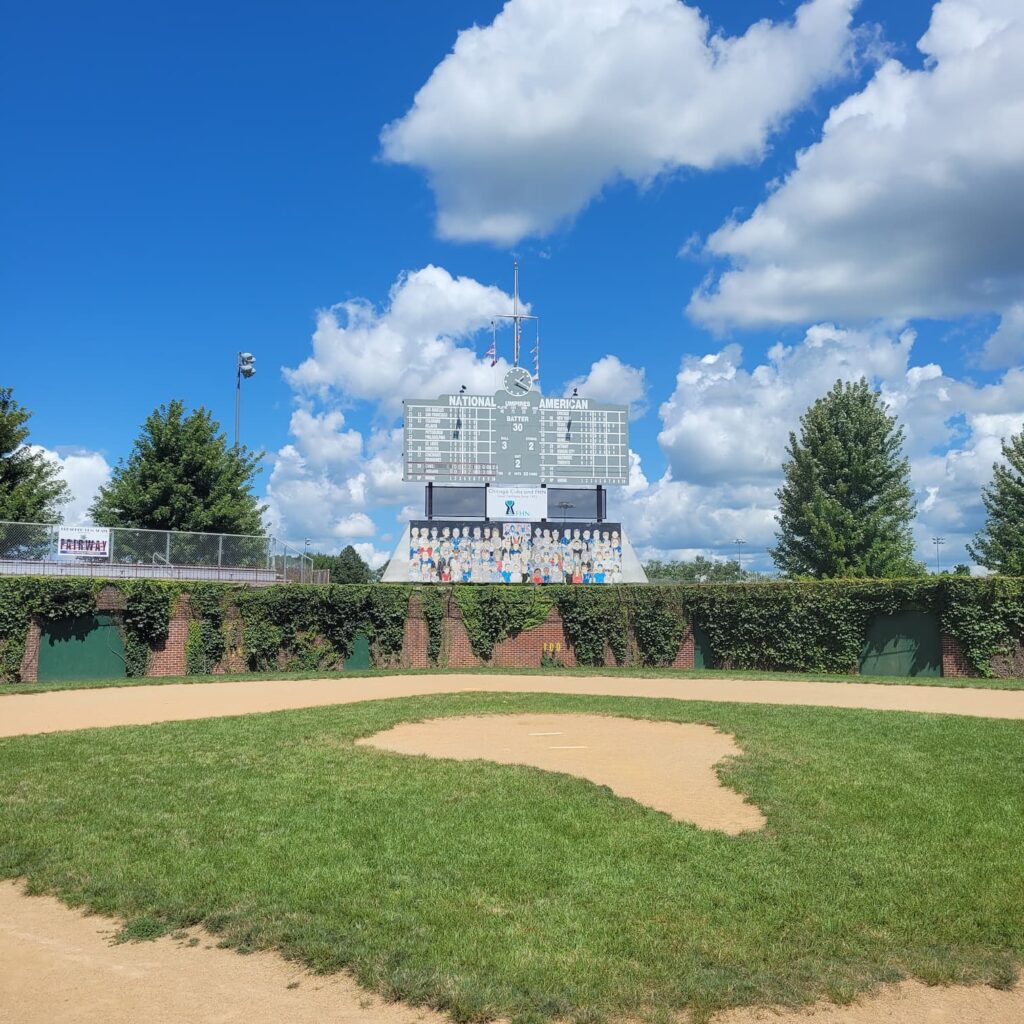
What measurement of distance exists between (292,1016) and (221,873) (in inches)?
93.1

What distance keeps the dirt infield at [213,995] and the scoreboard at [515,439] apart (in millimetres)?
32833

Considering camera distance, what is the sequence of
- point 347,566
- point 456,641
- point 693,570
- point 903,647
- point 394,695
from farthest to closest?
1. point 693,570
2. point 347,566
3. point 456,641
4. point 903,647
5. point 394,695

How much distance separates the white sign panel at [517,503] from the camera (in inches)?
1505

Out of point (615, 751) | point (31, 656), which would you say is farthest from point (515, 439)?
point (615, 751)

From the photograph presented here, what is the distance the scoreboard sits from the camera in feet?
125

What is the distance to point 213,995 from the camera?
484 centimetres

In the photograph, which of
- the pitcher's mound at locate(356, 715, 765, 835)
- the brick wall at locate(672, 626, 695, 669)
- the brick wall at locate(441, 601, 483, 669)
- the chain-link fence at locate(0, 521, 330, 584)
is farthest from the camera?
the brick wall at locate(441, 601, 483, 669)

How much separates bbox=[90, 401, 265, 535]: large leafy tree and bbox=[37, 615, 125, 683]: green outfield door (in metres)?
12.4

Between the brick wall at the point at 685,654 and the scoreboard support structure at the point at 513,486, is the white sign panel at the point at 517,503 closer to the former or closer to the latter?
the scoreboard support structure at the point at 513,486

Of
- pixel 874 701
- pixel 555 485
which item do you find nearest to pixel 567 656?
pixel 555 485

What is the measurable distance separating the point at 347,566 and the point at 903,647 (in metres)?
80.3

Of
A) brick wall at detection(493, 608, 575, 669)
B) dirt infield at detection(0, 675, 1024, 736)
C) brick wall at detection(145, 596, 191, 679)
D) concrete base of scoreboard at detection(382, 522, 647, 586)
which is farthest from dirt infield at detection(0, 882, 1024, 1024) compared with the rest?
concrete base of scoreboard at detection(382, 522, 647, 586)

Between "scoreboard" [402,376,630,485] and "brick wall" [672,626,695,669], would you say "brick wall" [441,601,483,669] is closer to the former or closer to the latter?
"brick wall" [672,626,695,669]

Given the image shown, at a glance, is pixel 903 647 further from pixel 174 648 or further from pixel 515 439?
pixel 174 648
